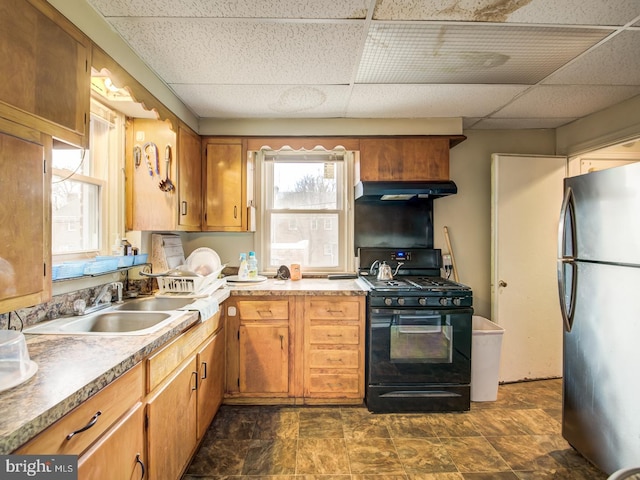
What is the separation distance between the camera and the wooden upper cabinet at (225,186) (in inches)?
109

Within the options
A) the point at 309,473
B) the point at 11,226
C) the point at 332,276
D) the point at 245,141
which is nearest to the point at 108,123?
the point at 245,141

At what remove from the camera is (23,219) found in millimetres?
1049

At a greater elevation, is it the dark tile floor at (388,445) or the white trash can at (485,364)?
the white trash can at (485,364)

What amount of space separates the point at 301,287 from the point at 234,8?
1802 millimetres

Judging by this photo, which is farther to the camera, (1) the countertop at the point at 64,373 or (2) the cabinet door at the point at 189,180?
(2) the cabinet door at the point at 189,180

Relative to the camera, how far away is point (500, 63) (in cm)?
191

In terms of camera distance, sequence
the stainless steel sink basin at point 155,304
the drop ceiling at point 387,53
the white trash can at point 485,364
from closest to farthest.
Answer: the drop ceiling at point 387,53 < the stainless steel sink basin at point 155,304 < the white trash can at point 485,364

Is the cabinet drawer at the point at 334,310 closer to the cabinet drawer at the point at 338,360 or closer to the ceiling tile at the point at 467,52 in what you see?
the cabinet drawer at the point at 338,360

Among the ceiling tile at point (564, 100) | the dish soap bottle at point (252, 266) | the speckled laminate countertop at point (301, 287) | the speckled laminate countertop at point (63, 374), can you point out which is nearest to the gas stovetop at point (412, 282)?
the speckled laminate countertop at point (301, 287)

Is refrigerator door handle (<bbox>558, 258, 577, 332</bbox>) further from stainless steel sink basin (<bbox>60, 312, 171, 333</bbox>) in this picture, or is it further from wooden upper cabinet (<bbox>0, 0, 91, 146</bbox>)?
wooden upper cabinet (<bbox>0, 0, 91, 146</bbox>)

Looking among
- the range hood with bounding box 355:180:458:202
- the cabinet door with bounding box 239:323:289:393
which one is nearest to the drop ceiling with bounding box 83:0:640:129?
A: the range hood with bounding box 355:180:458:202

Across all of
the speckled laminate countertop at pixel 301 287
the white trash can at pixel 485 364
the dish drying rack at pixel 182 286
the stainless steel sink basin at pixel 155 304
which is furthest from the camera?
the white trash can at pixel 485 364

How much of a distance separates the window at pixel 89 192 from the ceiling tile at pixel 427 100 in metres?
1.73

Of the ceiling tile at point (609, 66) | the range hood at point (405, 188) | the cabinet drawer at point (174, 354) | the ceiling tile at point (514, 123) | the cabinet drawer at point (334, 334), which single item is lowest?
the cabinet drawer at point (334, 334)
